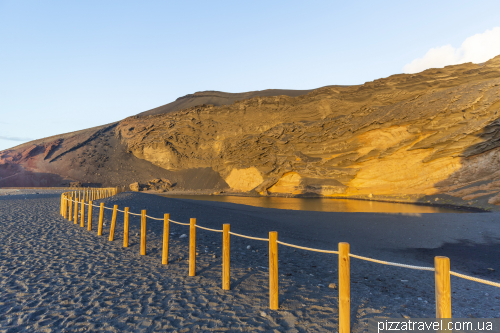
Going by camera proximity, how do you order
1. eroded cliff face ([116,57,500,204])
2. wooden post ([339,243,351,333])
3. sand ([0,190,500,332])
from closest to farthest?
wooden post ([339,243,351,333]) → sand ([0,190,500,332]) → eroded cliff face ([116,57,500,204])

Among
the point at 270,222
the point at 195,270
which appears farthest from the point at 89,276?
the point at 270,222

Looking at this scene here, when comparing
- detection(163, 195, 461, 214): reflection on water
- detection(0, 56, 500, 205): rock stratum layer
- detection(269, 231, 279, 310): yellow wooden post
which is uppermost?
detection(0, 56, 500, 205): rock stratum layer

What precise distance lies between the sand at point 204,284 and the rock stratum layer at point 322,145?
16.9 meters

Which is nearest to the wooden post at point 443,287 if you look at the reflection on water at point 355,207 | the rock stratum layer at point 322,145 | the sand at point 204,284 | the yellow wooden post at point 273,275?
the sand at point 204,284

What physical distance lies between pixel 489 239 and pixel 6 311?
1459cm

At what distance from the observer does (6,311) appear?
4227mm

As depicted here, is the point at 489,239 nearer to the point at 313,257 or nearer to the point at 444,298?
the point at 313,257

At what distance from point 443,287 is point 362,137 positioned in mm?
31995

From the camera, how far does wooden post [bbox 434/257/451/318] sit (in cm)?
266

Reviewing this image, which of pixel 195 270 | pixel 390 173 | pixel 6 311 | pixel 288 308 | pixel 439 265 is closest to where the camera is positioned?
pixel 439 265

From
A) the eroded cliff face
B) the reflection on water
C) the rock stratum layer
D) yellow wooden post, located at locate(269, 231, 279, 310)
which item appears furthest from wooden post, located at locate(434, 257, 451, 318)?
the eroded cliff face

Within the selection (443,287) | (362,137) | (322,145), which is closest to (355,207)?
(362,137)

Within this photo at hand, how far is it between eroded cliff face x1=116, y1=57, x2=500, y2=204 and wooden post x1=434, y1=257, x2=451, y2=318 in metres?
24.6

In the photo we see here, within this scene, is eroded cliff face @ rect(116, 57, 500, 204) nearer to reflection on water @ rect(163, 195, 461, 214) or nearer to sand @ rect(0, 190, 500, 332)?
reflection on water @ rect(163, 195, 461, 214)
